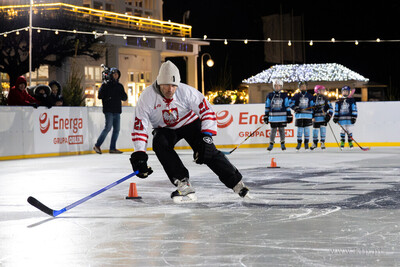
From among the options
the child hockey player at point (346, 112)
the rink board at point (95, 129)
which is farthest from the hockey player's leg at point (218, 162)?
the child hockey player at point (346, 112)

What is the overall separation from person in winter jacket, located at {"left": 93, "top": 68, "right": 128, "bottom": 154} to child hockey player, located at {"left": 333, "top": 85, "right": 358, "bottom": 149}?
4.99 m

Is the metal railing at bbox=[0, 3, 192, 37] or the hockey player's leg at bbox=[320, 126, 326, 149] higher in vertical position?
the metal railing at bbox=[0, 3, 192, 37]

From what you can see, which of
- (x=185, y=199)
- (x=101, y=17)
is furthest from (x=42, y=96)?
(x=101, y=17)

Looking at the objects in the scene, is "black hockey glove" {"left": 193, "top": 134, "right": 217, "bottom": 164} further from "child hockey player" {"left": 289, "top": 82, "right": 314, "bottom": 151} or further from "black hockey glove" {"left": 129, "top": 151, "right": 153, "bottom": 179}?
"child hockey player" {"left": 289, "top": 82, "right": 314, "bottom": 151}

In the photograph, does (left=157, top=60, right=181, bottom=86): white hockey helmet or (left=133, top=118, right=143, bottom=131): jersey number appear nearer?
(left=157, top=60, right=181, bottom=86): white hockey helmet

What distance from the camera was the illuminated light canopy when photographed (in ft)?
125

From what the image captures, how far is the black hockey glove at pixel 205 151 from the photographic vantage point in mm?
6852

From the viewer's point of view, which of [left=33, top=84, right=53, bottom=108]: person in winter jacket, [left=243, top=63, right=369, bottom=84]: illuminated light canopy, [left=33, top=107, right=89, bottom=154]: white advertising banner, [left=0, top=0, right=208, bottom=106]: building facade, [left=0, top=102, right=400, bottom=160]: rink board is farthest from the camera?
[left=243, top=63, right=369, bottom=84]: illuminated light canopy

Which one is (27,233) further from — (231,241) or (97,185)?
(97,185)

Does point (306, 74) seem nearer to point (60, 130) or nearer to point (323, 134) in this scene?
point (323, 134)

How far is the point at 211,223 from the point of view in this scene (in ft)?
19.3

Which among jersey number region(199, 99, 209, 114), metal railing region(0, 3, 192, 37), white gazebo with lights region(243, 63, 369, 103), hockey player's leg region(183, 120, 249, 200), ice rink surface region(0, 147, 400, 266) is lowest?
ice rink surface region(0, 147, 400, 266)

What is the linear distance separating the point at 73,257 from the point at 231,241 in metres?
1.11

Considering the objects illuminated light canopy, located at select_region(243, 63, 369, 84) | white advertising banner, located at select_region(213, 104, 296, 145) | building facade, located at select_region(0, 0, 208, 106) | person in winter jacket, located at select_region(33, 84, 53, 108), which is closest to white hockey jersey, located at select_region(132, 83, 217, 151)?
person in winter jacket, located at select_region(33, 84, 53, 108)
